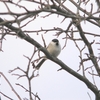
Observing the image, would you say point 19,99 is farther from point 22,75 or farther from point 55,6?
point 55,6

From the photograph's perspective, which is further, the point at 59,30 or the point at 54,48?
the point at 54,48

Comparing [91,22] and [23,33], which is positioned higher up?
[91,22]

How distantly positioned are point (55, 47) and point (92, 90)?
4681 millimetres

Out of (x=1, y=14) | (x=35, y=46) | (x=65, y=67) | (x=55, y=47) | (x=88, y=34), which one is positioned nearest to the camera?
(x=1, y=14)

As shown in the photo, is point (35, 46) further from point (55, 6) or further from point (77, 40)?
point (77, 40)

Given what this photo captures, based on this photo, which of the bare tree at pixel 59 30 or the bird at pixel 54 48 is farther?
the bird at pixel 54 48

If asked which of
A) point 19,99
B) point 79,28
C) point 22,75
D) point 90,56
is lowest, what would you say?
point 19,99

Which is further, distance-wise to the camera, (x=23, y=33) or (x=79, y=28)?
(x=79, y=28)

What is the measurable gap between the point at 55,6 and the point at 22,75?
75 cm

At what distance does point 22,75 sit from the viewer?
3088 mm

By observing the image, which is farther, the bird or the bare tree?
the bird

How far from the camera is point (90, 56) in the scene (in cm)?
403

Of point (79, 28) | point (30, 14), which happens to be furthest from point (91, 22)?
point (30, 14)

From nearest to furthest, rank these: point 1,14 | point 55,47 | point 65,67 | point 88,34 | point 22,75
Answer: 1. point 1,14
2. point 22,75
3. point 65,67
4. point 88,34
5. point 55,47
